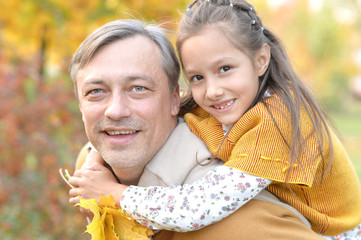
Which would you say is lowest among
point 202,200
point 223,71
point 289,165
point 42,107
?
point 42,107

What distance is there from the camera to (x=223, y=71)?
232 cm

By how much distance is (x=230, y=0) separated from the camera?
242 cm

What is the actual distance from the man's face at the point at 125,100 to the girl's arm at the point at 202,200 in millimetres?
358

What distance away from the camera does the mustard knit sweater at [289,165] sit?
211 centimetres

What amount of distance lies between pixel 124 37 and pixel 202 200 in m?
0.97

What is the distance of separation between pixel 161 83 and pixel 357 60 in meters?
24.4

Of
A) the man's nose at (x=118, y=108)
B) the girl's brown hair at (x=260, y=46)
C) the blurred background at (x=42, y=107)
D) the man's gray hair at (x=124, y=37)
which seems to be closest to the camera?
the girl's brown hair at (x=260, y=46)

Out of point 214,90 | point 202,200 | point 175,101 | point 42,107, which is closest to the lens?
point 202,200

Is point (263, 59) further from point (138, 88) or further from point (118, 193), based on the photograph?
point (118, 193)

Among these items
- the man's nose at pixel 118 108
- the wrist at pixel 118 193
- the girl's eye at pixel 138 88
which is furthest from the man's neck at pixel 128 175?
the girl's eye at pixel 138 88

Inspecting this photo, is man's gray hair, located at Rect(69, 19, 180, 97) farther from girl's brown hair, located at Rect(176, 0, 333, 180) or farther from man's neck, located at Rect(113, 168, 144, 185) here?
man's neck, located at Rect(113, 168, 144, 185)

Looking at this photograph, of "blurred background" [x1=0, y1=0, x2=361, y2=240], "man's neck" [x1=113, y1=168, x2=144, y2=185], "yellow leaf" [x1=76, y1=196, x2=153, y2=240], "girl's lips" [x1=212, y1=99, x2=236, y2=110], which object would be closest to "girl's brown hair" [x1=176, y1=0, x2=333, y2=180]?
"girl's lips" [x1=212, y1=99, x2=236, y2=110]

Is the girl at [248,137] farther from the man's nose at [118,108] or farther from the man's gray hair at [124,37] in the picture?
the man's nose at [118,108]

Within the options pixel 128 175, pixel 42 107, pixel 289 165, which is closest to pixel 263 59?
pixel 289 165
